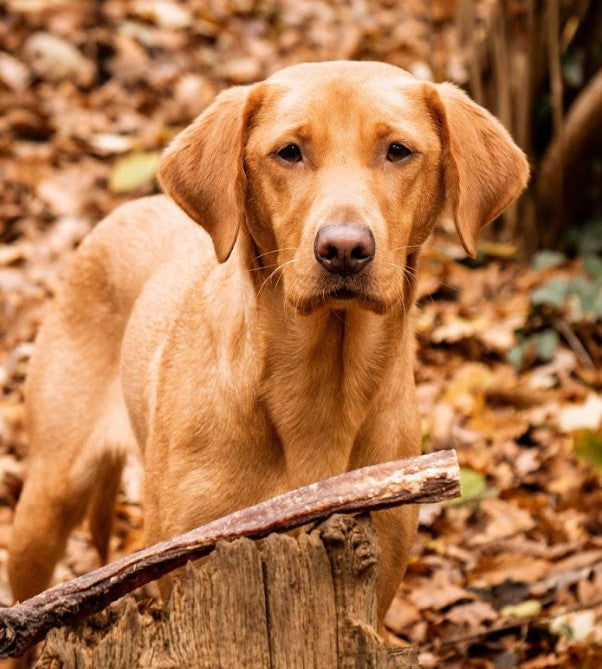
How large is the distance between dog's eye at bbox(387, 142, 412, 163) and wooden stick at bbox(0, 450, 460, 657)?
3.91 feet

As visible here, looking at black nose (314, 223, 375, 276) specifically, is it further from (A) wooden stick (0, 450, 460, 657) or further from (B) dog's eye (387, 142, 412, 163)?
(A) wooden stick (0, 450, 460, 657)

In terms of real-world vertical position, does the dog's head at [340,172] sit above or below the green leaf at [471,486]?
above

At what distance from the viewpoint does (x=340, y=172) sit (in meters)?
3.09

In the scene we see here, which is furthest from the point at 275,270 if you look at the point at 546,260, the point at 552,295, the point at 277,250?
the point at 546,260

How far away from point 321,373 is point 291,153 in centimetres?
67

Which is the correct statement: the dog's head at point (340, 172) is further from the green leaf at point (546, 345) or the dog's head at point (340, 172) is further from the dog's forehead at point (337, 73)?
the green leaf at point (546, 345)

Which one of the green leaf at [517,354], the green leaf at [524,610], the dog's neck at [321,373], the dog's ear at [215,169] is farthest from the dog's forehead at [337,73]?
the green leaf at [517,354]

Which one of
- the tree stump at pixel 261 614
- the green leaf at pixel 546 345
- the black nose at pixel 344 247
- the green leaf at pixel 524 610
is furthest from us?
the green leaf at pixel 546 345

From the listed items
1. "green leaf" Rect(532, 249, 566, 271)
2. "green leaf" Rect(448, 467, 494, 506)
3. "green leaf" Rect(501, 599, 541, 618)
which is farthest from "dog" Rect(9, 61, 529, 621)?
"green leaf" Rect(532, 249, 566, 271)

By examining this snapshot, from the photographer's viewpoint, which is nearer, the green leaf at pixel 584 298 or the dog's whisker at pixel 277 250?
the dog's whisker at pixel 277 250

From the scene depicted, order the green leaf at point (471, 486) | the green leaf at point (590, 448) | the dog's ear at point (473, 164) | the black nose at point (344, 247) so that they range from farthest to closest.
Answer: the green leaf at point (471, 486)
the green leaf at point (590, 448)
the dog's ear at point (473, 164)
the black nose at point (344, 247)

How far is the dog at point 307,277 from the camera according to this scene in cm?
310

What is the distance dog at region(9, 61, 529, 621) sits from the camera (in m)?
3.10

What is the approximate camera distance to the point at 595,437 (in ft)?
14.6
